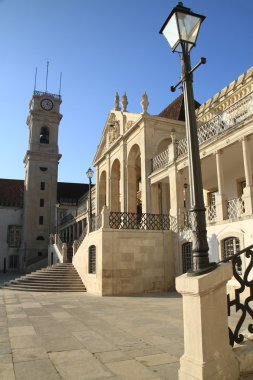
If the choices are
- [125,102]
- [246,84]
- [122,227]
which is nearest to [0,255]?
[125,102]

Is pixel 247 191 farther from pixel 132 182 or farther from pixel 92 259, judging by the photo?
pixel 132 182

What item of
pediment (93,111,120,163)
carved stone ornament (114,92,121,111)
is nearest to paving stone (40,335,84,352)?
pediment (93,111,120,163)

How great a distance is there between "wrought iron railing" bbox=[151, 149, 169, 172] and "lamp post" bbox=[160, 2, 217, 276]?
13839 millimetres

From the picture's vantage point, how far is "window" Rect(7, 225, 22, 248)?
161ft

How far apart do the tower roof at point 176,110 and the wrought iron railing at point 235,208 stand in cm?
1112

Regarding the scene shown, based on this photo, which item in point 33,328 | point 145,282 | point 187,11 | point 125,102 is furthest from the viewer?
point 125,102

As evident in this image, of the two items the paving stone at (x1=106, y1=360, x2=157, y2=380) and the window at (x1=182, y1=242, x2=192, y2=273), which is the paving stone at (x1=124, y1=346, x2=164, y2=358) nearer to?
the paving stone at (x1=106, y1=360, x2=157, y2=380)

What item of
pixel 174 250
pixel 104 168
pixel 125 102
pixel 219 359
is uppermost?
pixel 125 102

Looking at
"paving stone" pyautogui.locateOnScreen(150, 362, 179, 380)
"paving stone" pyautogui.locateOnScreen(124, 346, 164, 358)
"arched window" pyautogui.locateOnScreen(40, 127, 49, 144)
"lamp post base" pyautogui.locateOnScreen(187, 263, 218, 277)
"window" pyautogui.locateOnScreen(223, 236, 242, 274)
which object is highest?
"arched window" pyautogui.locateOnScreen(40, 127, 49, 144)

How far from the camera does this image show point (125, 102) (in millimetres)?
25156

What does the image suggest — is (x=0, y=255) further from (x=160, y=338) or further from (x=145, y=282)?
(x=160, y=338)

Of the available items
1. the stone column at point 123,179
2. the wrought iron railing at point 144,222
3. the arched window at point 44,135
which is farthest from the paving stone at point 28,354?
the arched window at point 44,135

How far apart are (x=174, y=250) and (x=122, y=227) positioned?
2.92 m

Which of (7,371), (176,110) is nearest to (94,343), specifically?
(7,371)
